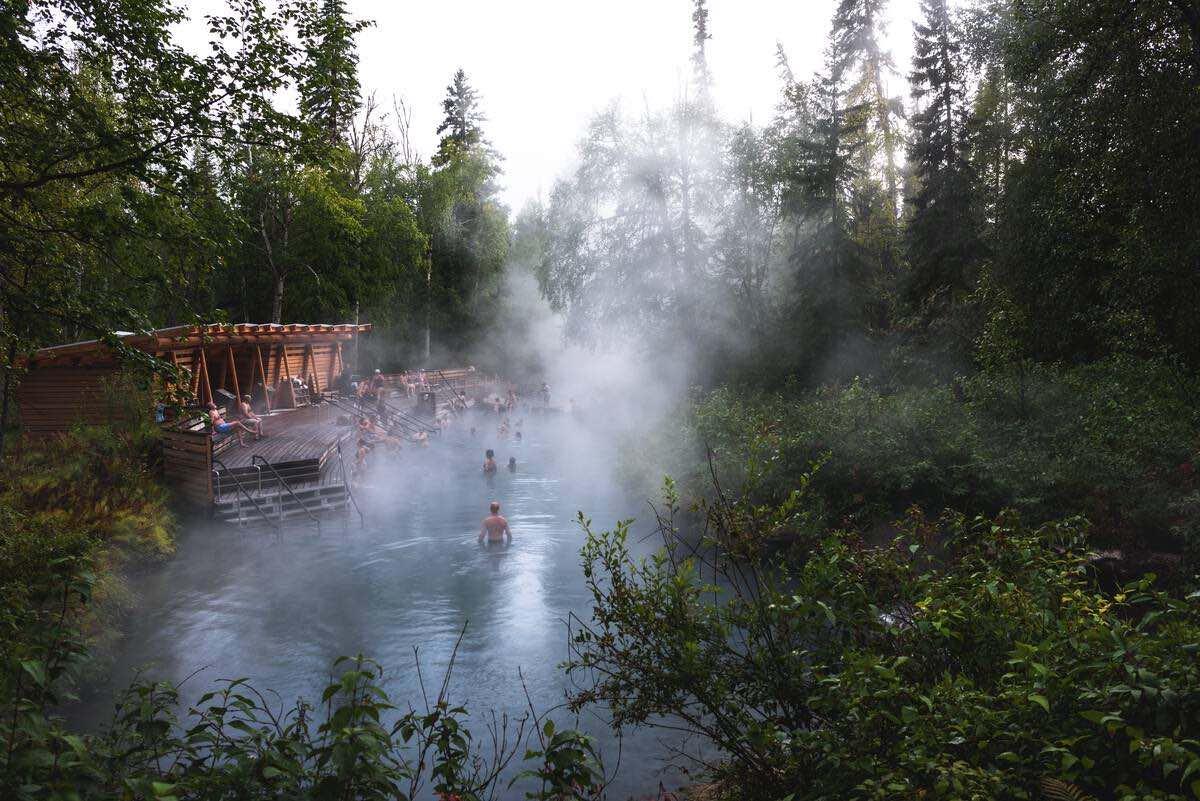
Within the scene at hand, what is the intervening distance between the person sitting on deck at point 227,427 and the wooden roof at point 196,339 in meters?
1.89

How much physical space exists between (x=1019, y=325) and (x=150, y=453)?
21382mm

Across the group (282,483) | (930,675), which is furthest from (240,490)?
(930,675)

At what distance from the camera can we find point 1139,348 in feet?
44.2

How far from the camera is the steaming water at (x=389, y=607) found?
8.77 m

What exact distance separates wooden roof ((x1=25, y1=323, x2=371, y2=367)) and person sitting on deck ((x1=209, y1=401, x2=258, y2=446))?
189 centimetres

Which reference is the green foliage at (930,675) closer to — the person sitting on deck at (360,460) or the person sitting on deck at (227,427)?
the person sitting on deck at (227,427)

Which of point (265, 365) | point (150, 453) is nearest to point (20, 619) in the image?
point (150, 453)

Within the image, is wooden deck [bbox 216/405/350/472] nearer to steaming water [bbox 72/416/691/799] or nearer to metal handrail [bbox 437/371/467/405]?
steaming water [bbox 72/416/691/799]

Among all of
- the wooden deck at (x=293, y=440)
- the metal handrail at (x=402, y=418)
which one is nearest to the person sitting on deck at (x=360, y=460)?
the wooden deck at (x=293, y=440)

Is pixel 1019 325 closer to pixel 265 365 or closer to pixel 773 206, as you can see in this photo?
pixel 773 206

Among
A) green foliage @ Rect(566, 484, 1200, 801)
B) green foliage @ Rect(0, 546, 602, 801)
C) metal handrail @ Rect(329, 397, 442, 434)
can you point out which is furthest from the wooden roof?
green foliage @ Rect(566, 484, 1200, 801)

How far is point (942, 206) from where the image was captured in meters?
22.0

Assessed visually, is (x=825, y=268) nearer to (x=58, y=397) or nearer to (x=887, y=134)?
(x=887, y=134)

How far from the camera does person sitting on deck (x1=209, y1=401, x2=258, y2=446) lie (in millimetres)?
15881
